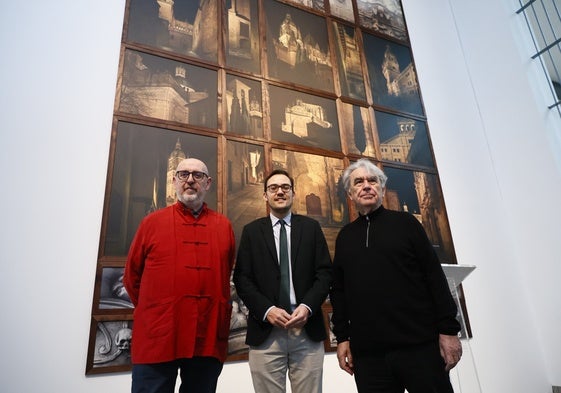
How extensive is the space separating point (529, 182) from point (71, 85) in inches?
267

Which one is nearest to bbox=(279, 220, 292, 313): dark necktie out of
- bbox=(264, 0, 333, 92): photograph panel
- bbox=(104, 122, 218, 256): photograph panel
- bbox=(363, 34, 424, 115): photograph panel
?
bbox=(104, 122, 218, 256): photograph panel

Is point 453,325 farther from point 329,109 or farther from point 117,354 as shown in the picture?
point 329,109

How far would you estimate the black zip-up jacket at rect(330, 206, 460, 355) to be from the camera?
1952 millimetres

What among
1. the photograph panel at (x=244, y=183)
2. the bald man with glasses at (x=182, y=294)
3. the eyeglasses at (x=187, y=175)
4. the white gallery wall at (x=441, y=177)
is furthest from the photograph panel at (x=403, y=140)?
the bald man with glasses at (x=182, y=294)

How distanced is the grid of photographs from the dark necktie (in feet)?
5.42

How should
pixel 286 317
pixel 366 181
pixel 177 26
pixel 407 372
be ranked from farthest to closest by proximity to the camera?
1. pixel 177 26
2. pixel 366 181
3. pixel 286 317
4. pixel 407 372

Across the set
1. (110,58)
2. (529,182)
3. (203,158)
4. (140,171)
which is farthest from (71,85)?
(529,182)

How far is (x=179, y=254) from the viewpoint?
2.28 metres

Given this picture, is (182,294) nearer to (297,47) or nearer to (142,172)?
(142,172)

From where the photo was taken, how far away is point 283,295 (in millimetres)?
2340

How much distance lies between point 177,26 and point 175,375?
423 centimetres

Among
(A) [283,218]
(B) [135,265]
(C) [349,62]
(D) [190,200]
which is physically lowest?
(B) [135,265]

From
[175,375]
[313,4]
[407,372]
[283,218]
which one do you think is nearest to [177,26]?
[313,4]

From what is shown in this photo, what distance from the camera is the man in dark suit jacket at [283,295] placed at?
2.23 metres
